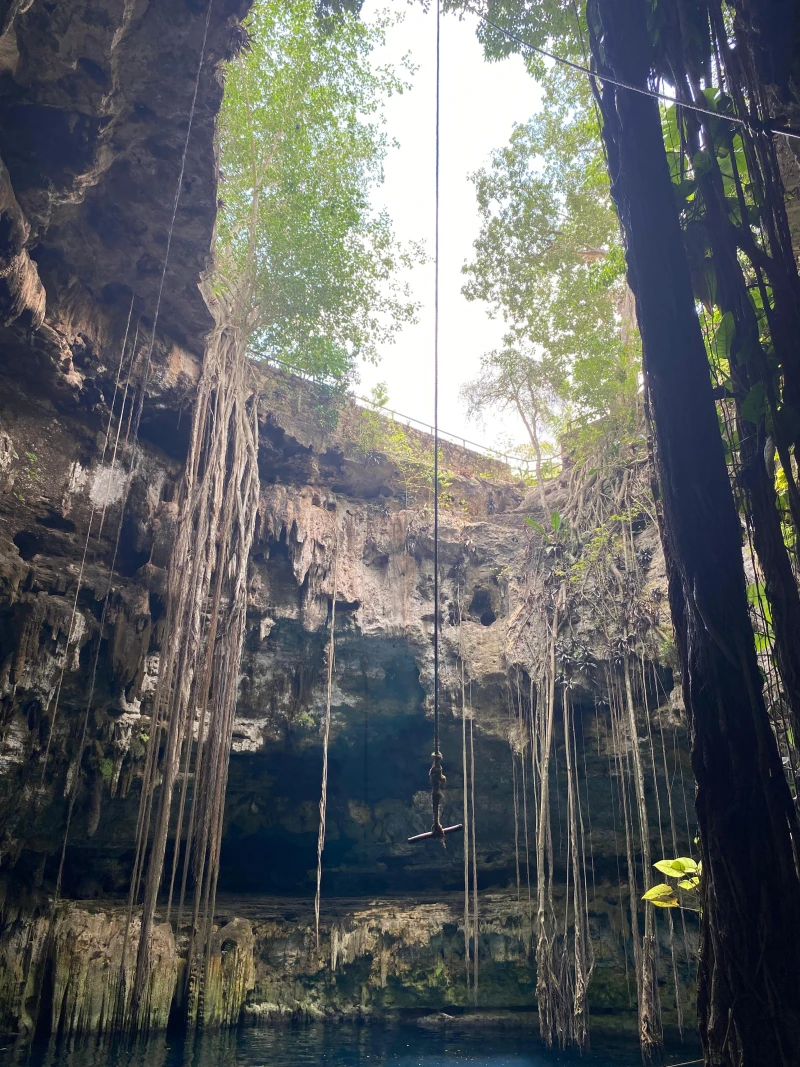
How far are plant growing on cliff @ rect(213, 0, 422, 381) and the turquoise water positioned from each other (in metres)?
7.41

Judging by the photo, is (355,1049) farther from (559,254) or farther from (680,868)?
(559,254)

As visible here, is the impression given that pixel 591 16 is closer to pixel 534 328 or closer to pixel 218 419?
pixel 218 419

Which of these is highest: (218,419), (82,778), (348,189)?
(348,189)

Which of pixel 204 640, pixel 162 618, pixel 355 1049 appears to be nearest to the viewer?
pixel 355 1049

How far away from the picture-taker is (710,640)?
1.89 meters

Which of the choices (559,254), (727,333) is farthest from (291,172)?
(727,333)

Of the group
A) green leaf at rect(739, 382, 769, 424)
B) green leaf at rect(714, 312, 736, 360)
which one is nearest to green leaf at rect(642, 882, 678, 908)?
green leaf at rect(739, 382, 769, 424)

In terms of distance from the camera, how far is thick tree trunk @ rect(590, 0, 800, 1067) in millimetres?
1645

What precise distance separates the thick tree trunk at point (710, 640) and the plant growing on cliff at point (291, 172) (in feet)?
22.5

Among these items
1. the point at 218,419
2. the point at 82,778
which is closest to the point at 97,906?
the point at 82,778

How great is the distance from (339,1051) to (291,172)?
9800 millimetres

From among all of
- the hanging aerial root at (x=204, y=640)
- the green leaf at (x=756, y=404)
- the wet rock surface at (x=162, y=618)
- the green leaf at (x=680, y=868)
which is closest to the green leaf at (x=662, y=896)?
the green leaf at (x=680, y=868)

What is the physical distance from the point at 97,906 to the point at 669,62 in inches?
360

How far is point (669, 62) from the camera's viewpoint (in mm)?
2441
